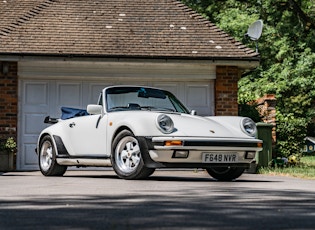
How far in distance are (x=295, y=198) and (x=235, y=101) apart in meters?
9.60

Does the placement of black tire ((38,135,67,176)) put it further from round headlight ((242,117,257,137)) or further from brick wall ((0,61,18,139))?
brick wall ((0,61,18,139))

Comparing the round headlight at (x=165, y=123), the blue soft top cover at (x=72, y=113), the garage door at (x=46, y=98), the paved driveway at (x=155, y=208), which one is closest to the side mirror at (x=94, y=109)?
the round headlight at (x=165, y=123)

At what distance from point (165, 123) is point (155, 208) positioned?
398 cm

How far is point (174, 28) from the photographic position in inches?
707

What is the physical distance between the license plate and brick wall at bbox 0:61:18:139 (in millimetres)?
7108

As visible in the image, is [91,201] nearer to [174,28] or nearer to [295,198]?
[295,198]

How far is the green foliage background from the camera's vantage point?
2684 cm

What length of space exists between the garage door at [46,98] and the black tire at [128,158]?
19.3 feet

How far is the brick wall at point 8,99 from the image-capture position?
16.2m

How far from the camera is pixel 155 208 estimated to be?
19.9 ft

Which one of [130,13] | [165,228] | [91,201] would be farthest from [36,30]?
[165,228]

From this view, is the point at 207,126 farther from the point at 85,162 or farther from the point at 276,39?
the point at 276,39

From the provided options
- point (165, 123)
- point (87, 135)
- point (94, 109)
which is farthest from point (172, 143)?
point (87, 135)

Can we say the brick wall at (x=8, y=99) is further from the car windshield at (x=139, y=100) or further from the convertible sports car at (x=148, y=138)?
the car windshield at (x=139, y=100)
